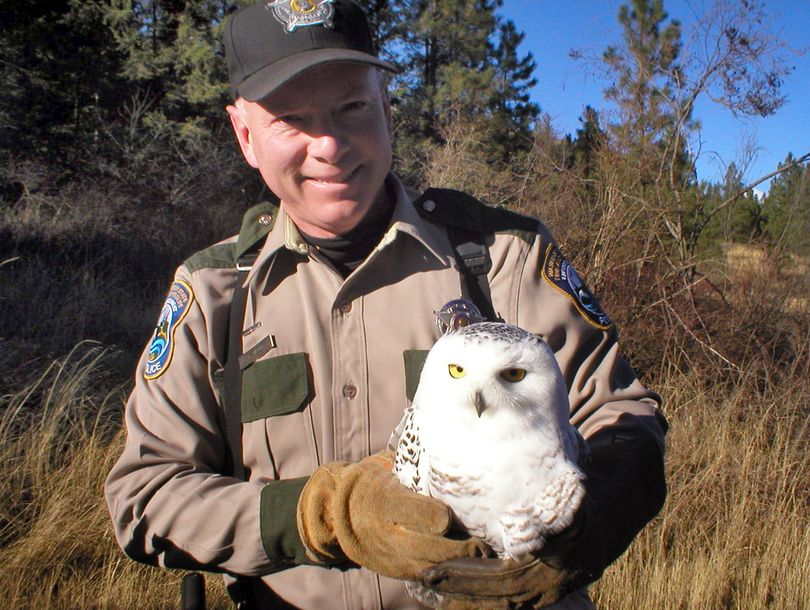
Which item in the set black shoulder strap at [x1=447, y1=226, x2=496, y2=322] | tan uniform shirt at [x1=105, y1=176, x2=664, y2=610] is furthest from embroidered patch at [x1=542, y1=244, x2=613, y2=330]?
black shoulder strap at [x1=447, y1=226, x2=496, y2=322]

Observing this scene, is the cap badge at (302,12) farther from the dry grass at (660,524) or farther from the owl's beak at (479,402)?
the dry grass at (660,524)

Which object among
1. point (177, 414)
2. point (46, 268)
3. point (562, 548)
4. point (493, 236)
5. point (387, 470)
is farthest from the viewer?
point (46, 268)

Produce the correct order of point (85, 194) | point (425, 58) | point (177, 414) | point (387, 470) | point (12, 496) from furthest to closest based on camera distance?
point (425, 58) → point (85, 194) → point (12, 496) → point (177, 414) → point (387, 470)

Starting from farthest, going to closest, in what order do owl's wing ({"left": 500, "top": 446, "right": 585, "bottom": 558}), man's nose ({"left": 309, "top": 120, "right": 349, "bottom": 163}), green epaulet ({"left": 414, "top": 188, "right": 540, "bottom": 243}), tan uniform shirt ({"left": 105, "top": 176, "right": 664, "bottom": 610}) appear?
1. green epaulet ({"left": 414, "top": 188, "right": 540, "bottom": 243})
2. man's nose ({"left": 309, "top": 120, "right": 349, "bottom": 163})
3. tan uniform shirt ({"left": 105, "top": 176, "right": 664, "bottom": 610})
4. owl's wing ({"left": 500, "top": 446, "right": 585, "bottom": 558})

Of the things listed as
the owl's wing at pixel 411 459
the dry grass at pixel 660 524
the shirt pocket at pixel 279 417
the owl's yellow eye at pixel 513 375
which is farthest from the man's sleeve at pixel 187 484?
the dry grass at pixel 660 524

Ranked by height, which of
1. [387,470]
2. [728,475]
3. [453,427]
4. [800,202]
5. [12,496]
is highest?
[800,202]

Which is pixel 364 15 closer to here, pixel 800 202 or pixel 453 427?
pixel 453 427

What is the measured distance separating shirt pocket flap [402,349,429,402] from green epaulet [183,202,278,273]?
0.68m

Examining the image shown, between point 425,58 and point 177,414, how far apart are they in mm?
19234

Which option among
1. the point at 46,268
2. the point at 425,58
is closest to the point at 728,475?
the point at 46,268

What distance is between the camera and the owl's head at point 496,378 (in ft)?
5.15

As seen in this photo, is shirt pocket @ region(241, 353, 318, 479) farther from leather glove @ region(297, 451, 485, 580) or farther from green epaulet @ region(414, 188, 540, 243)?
green epaulet @ region(414, 188, 540, 243)

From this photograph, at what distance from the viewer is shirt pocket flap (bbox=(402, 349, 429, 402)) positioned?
Answer: 1.92 m

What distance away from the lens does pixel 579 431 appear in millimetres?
1916
